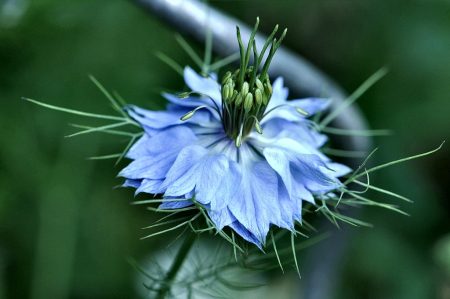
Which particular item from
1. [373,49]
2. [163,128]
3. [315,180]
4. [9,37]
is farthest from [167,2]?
[373,49]

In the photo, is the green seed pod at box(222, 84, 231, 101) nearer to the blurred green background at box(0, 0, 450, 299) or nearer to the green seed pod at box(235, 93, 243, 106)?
the green seed pod at box(235, 93, 243, 106)

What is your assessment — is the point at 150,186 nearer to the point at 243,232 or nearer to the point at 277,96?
the point at 243,232

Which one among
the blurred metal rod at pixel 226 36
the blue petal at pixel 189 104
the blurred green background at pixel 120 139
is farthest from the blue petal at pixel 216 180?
the blurred green background at pixel 120 139

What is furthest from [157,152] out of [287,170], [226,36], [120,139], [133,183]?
[120,139]

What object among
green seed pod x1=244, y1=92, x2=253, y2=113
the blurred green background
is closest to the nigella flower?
green seed pod x1=244, y1=92, x2=253, y2=113

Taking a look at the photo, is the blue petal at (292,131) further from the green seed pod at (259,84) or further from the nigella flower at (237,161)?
the green seed pod at (259,84)

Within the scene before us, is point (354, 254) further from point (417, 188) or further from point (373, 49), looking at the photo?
point (373, 49)
